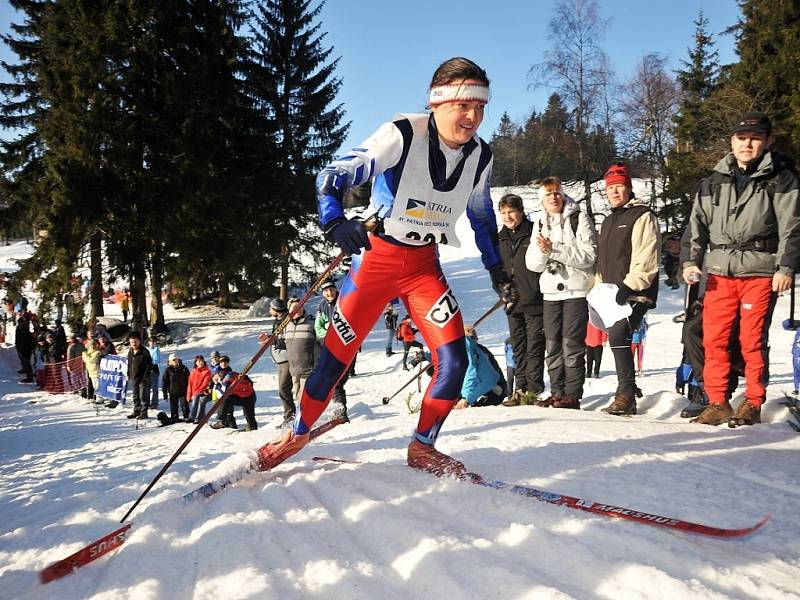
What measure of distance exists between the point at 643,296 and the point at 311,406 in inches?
129

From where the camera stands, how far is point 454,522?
98.5 inches

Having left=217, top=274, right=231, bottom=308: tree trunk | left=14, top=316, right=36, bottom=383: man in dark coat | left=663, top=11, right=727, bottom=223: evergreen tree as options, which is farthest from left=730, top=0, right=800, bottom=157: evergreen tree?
left=14, top=316, right=36, bottom=383: man in dark coat

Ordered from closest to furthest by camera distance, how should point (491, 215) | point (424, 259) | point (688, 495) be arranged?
point (688, 495) < point (424, 259) < point (491, 215)

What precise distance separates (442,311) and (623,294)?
2517 mm

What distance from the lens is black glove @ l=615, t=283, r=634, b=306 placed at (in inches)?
198

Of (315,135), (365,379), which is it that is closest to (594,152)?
(315,135)

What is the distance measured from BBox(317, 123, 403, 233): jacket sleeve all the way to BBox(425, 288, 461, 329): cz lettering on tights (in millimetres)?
831

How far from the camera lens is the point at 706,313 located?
4.47 m

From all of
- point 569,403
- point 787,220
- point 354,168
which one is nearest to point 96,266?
point 569,403

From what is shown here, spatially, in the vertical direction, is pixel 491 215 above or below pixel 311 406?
above

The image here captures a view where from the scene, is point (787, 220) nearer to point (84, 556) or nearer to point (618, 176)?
point (618, 176)

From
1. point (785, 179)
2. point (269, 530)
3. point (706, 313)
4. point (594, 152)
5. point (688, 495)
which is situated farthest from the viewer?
point (594, 152)

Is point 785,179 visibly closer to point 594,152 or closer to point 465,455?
point 465,455

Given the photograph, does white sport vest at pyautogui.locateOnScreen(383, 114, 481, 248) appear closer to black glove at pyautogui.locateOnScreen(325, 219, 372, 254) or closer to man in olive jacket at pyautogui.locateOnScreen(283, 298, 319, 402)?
black glove at pyautogui.locateOnScreen(325, 219, 372, 254)
